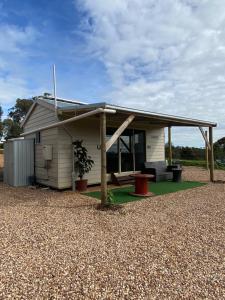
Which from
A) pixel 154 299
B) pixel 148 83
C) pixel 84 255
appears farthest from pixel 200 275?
pixel 148 83

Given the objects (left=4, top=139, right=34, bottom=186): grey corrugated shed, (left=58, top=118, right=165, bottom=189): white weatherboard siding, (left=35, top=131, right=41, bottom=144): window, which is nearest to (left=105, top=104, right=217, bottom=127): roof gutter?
(left=58, top=118, right=165, bottom=189): white weatherboard siding

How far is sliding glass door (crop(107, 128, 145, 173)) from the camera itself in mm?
8883

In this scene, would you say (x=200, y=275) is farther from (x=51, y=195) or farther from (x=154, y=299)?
(x=51, y=195)

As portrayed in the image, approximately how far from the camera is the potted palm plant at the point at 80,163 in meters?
7.36

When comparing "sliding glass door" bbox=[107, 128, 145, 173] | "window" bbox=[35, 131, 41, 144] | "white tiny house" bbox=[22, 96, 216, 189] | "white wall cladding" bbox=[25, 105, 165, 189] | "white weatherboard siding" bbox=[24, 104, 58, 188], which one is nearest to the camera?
"white tiny house" bbox=[22, 96, 216, 189]

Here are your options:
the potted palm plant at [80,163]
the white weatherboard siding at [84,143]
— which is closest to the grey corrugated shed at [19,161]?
the white weatherboard siding at [84,143]

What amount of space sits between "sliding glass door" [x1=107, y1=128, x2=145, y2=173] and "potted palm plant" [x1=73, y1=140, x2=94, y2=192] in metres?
1.40

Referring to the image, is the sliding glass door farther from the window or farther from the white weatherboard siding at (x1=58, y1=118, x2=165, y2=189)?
the window

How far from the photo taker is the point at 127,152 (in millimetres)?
9484

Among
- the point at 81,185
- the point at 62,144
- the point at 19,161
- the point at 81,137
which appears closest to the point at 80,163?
the point at 81,185

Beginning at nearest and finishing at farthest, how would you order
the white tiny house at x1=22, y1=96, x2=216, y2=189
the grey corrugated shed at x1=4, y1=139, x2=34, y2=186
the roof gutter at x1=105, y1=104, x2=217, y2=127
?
the roof gutter at x1=105, y1=104, x2=217, y2=127
the white tiny house at x1=22, y1=96, x2=216, y2=189
the grey corrugated shed at x1=4, y1=139, x2=34, y2=186

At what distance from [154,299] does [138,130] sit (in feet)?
27.1

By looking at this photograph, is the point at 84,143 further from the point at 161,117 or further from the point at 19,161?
the point at 161,117

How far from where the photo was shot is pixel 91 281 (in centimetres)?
235
